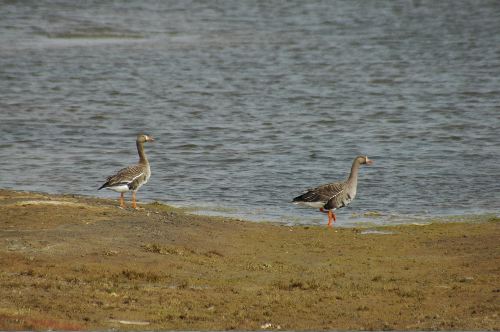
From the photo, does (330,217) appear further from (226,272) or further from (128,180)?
(226,272)

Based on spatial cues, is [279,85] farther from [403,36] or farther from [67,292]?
[67,292]

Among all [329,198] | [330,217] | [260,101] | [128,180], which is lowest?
[260,101]

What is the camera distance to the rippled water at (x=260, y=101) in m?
28.4

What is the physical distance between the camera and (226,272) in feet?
59.0

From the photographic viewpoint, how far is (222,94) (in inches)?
1833

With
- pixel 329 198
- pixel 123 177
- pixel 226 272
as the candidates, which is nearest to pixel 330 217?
pixel 329 198

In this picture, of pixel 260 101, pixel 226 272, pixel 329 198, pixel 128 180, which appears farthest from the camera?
pixel 260 101

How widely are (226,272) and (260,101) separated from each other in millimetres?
27198

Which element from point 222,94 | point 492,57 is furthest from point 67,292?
point 492,57

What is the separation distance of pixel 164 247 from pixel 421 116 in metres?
23.7

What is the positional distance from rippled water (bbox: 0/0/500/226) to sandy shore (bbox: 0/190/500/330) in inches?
142

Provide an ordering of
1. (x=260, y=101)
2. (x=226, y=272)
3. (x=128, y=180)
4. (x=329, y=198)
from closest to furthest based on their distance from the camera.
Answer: (x=226, y=272) → (x=128, y=180) → (x=329, y=198) → (x=260, y=101)

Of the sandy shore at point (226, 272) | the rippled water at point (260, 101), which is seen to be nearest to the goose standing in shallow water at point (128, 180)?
the sandy shore at point (226, 272)

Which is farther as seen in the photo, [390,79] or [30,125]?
[390,79]
